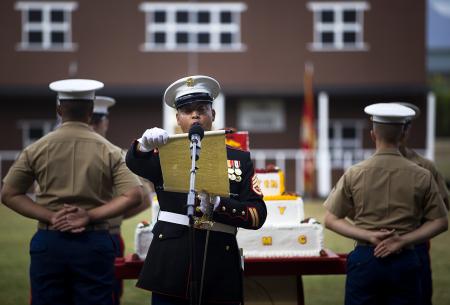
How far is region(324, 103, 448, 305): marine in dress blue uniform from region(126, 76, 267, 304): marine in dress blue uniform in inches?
41.5

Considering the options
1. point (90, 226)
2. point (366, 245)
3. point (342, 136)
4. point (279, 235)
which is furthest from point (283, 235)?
point (342, 136)

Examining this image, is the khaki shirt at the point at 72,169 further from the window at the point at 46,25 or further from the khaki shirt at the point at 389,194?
the window at the point at 46,25

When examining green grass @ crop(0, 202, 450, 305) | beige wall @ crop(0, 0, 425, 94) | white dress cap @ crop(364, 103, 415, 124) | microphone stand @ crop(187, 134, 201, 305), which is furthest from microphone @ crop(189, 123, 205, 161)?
beige wall @ crop(0, 0, 425, 94)

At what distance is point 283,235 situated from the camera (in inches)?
279

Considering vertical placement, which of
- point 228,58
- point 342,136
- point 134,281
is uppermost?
point 228,58

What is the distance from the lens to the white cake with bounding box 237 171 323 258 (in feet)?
23.0

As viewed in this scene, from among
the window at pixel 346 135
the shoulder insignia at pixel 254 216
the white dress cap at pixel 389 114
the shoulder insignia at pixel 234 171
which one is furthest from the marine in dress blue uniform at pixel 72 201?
the window at pixel 346 135

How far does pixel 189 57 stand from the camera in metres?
30.1

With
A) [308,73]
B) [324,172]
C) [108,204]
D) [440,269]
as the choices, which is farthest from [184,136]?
[308,73]

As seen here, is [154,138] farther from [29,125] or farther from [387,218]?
[29,125]

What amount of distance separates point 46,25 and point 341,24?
35.4ft

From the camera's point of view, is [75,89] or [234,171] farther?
[75,89]

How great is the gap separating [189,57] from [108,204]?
24750mm

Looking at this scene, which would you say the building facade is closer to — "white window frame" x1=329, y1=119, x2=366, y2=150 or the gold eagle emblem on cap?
"white window frame" x1=329, y1=119, x2=366, y2=150
